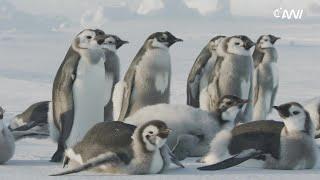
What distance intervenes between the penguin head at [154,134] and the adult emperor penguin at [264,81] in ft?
16.9

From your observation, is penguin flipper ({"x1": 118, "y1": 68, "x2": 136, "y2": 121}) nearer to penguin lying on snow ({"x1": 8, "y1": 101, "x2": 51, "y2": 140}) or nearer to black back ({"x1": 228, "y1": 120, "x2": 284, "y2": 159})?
penguin lying on snow ({"x1": 8, "y1": 101, "x2": 51, "y2": 140})

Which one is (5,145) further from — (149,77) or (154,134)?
(149,77)

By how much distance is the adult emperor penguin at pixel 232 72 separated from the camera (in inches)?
321

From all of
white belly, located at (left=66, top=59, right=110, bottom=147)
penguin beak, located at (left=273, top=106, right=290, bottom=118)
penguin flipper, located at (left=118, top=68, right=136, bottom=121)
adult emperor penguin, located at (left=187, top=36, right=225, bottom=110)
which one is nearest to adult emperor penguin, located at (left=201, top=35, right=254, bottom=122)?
adult emperor penguin, located at (left=187, top=36, right=225, bottom=110)

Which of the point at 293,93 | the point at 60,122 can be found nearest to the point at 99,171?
the point at 60,122

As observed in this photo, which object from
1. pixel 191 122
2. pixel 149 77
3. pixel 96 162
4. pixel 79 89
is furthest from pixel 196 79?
pixel 96 162

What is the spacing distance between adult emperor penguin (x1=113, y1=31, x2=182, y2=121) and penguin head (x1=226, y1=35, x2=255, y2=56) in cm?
61

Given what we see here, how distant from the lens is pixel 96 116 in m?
6.88

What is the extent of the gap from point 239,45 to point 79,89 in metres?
2.30

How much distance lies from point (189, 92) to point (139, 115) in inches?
118

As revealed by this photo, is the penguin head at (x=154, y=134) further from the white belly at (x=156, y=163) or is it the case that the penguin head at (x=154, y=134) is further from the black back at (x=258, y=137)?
the black back at (x=258, y=137)

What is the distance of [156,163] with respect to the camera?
496 centimetres

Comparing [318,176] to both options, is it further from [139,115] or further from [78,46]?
[78,46]

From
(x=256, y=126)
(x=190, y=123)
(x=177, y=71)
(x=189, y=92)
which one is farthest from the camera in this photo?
(x=177, y=71)
